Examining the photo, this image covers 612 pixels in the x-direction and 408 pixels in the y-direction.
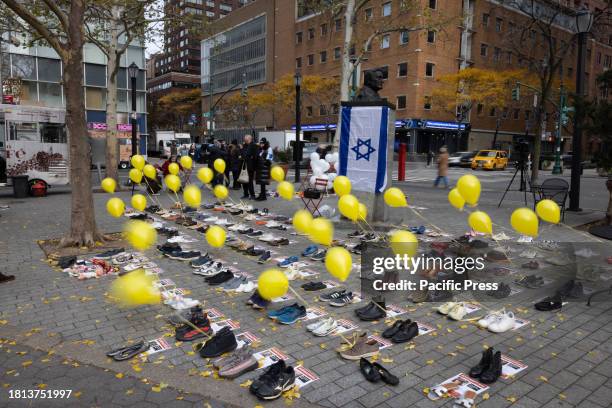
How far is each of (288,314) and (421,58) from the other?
45.6 m

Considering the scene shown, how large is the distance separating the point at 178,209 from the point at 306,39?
2025 inches

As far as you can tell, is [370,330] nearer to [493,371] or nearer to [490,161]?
[493,371]

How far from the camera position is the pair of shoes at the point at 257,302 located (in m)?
5.28

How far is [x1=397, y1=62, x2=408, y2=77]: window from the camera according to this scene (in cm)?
4715

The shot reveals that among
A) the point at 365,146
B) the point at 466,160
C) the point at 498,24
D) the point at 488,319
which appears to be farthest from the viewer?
the point at 498,24

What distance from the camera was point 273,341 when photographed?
446 centimetres

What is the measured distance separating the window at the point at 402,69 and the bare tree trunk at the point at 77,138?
43641mm

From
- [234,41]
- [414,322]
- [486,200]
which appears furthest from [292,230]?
[234,41]

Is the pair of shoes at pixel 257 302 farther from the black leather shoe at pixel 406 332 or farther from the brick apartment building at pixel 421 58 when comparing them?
the brick apartment building at pixel 421 58

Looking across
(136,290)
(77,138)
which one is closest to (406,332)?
(136,290)

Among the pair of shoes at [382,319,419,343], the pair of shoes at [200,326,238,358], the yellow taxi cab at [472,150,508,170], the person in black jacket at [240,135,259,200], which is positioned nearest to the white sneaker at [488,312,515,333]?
the pair of shoes at [382,319,419,343]

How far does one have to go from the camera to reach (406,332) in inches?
178

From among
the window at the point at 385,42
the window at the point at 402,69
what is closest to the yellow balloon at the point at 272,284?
the window at the point at 402,69

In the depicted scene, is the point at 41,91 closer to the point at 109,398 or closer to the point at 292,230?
the point at 292,230
